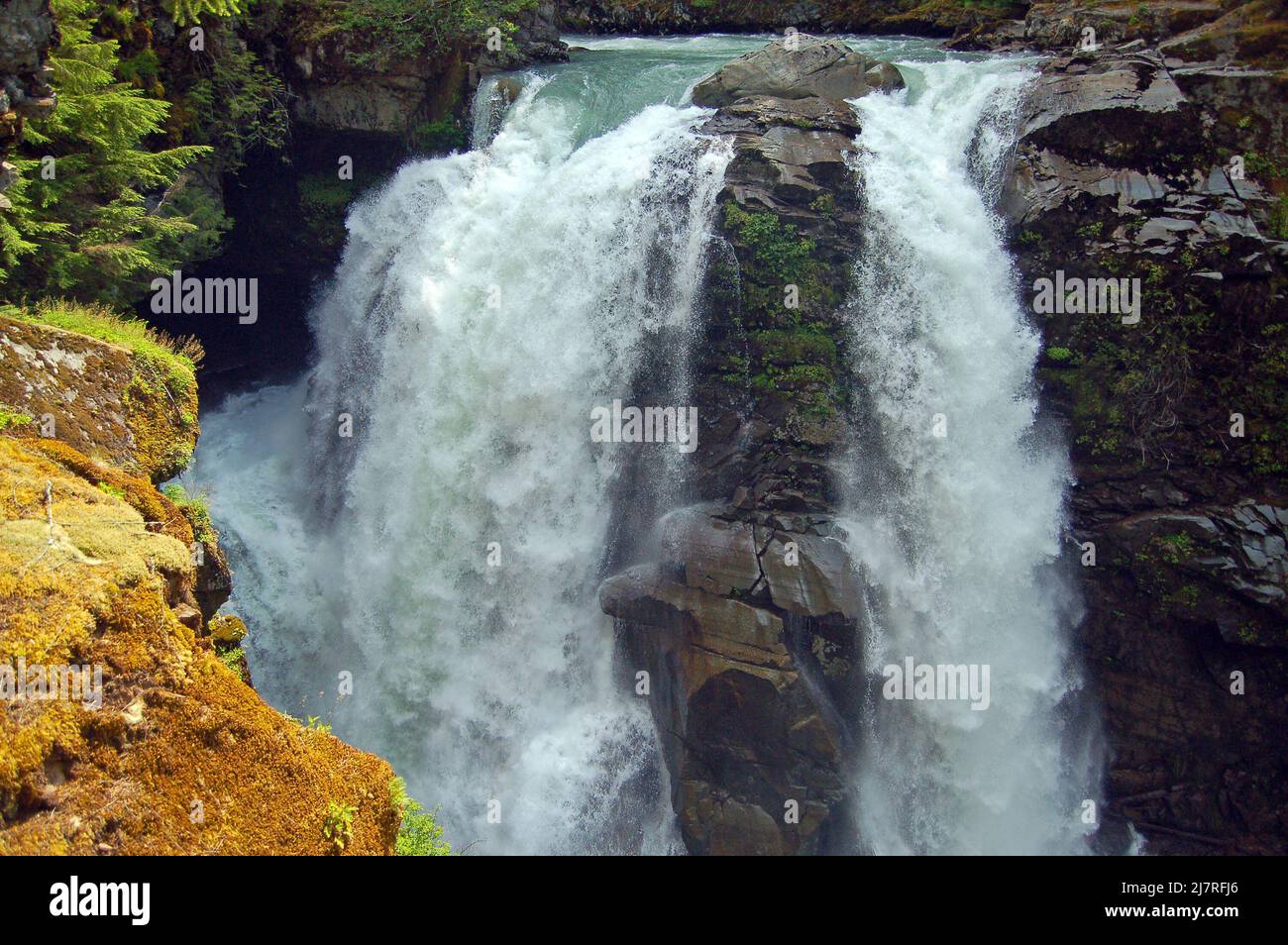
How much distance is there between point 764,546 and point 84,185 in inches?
447

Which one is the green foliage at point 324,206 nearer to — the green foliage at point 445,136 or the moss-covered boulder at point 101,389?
the green foliage at point 445,136

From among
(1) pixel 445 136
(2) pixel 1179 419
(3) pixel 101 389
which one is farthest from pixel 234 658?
(2) pixel 1179 419

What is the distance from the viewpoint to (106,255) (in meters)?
12.7

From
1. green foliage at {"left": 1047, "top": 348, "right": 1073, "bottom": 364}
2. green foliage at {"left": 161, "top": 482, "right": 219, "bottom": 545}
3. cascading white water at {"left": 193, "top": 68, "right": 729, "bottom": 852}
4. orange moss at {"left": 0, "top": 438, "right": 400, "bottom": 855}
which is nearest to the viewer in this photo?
orange moss at {"left": 0, "top": 438, "right": 400, "bottom": 855}

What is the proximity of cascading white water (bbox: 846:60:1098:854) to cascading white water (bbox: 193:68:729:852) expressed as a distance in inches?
131

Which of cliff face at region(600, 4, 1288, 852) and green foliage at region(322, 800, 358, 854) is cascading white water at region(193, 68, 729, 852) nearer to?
cliff face at region(600, 4, 1288, 852)

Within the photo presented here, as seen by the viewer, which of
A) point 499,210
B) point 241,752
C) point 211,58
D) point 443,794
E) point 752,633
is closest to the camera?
point 241,752

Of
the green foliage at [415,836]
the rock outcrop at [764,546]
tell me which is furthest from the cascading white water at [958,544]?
the green foliage at [415,836]

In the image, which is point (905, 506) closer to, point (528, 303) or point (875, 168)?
point (875, 168)

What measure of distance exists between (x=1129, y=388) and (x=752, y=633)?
6.96 metres

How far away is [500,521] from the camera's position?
1388 centimetres

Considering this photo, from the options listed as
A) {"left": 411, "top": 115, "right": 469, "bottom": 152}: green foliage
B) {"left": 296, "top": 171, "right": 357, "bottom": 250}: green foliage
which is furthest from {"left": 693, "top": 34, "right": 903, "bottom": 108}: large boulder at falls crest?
{"left": 296, "top": 171, "right": 357, "bottom": 250}: green foliage

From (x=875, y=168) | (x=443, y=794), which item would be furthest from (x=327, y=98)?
(x=443, y=794)

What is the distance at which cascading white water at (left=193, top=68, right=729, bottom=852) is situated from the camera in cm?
1308
